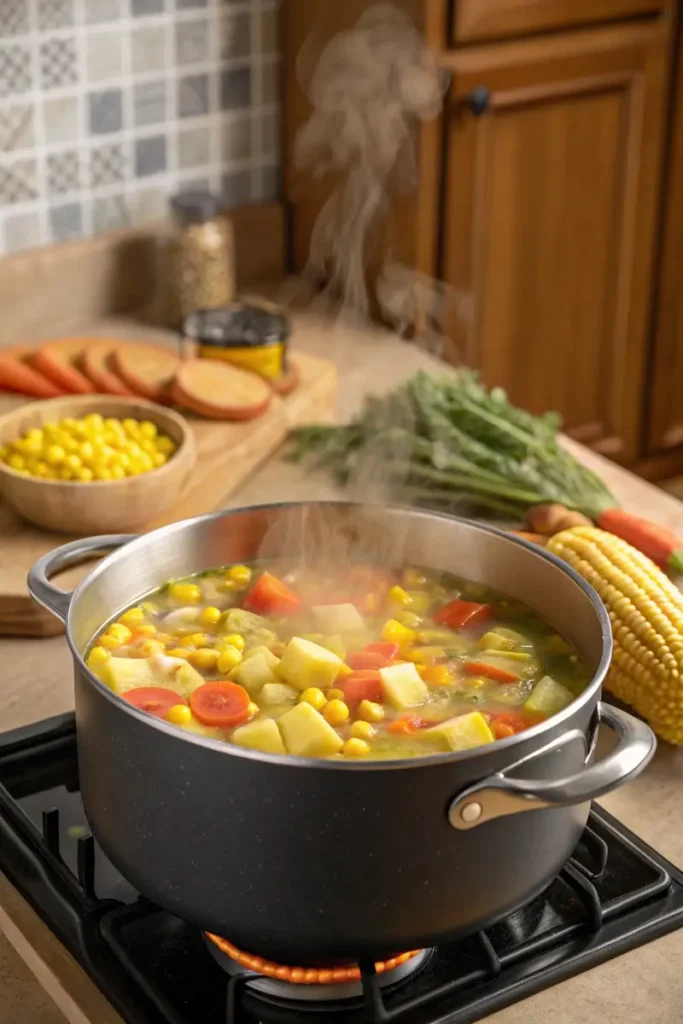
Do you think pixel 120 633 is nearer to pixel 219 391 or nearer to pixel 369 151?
pixel 219 391

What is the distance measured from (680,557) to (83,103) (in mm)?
1433

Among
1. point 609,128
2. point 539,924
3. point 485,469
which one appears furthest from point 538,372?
point 539,924

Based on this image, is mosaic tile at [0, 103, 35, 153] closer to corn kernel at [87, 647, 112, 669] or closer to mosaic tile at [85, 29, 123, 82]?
mosaic tile at [85, 29, 123, 82]

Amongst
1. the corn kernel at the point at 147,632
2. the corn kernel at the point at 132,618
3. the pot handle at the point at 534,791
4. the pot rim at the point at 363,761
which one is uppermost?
the pot rim at the point at 363,761

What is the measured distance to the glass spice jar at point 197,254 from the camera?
254 centimetres

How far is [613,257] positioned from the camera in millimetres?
3031

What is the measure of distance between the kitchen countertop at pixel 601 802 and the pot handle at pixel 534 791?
0.25m

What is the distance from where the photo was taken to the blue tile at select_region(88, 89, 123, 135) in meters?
2.54

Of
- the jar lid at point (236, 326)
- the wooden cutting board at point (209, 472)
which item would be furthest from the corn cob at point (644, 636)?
the jar lid at point (236, 326)

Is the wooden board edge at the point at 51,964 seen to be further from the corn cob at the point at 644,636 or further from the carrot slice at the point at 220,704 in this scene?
the corn cob at the point at 644,636

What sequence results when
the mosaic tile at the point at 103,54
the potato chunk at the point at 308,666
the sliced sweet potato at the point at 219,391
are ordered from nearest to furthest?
the potato chunk at the point at 308,666 → the sliced sweet potato at the point at 219,391 → the mosaic tile at the point at 103,54

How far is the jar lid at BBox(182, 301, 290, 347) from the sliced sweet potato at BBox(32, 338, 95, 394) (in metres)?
0.19

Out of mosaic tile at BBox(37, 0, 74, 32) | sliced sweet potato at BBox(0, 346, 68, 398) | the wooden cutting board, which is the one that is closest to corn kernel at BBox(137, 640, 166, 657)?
the wooden cutting board

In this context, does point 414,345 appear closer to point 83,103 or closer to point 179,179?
point 179,179
